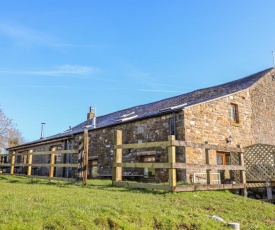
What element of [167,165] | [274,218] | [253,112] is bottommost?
[274,218]

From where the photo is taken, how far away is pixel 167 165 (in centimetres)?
712

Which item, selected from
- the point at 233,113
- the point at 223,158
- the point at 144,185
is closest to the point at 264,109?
the point at 233,113

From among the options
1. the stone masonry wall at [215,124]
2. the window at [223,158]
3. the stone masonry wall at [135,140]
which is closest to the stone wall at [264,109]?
the stone masonry wall at [215,124]

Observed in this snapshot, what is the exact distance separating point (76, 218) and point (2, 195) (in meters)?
2.41

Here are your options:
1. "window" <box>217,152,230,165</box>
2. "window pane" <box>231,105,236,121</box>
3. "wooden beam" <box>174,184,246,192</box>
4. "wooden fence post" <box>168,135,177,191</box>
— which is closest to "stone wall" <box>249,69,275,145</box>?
"window pane" <box>231,105,236,121</box>

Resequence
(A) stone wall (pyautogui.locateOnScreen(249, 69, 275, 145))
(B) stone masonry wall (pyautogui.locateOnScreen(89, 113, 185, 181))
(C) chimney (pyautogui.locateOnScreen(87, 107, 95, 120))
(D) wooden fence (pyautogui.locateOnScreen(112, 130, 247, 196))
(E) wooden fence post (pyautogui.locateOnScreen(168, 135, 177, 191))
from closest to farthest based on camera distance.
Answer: (E) wooden fence post (pyautogui.locateOnScreen(168, 135, 177, 191)) → (D) wooden fence (pyautogui.locateOnScreen(112, 130, 247, 196)) → (B) stone masonry wall (pyautogui.locateOnScreen(89, 113, 185, 181)) → (A) stone wall (pyautogui.locateOnScreen(249, 69, 275, 145)) → (C) chimney (pyautogui.locateOnScreen(87, 107, 95, 120))

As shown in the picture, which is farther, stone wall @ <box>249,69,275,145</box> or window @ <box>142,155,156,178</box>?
stone wall @ <box>249,69,275,145</box>

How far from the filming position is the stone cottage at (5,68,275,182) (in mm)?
11688

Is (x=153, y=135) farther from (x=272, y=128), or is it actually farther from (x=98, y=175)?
(x=272, y=128)

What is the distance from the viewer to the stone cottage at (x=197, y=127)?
38.3 feet

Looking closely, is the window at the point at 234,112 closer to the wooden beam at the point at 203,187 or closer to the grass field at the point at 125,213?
the wooden beam at the point at 203,187

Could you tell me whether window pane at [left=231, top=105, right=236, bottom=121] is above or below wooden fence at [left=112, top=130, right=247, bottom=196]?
above

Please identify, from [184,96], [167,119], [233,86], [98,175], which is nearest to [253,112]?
[233,86]

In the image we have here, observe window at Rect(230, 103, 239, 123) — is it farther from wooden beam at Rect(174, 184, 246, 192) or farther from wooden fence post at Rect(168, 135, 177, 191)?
wooden fence post at Rect(168, 135, 177, 191)
